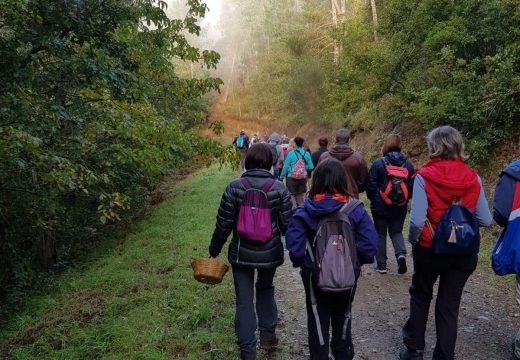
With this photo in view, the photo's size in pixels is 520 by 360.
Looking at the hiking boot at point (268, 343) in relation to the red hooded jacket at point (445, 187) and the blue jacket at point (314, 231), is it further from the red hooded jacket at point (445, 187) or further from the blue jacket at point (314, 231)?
the red hooded jacket at point (445, 187)

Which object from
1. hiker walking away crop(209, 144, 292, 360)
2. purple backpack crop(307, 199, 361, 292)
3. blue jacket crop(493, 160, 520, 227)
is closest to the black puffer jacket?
hiker walking away crop(209, 144, 292, 360)

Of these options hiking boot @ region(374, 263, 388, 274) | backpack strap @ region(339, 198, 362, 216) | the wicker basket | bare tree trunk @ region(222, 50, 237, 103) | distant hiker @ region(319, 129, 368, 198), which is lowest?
hiking boot @ region(374, 263, 388, 274)

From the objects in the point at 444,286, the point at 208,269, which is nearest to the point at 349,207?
the point at 444,286

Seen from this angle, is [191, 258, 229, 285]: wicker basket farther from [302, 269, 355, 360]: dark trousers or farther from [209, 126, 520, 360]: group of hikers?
[302, 269, 355, 360]: dark trousers

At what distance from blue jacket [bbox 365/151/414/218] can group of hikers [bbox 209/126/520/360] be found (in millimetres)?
1988

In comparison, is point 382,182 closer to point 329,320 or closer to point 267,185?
point 267,185

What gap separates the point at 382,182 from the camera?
6004 millimetres

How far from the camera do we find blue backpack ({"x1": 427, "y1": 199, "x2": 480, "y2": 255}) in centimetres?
358

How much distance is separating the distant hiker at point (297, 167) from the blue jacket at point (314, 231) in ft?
17.3

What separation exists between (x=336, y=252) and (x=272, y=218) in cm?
92

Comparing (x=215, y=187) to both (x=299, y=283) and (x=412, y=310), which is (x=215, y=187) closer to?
(x=299, y=283)

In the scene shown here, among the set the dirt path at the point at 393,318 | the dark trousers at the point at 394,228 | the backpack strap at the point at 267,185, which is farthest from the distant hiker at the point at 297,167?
the backpack strap at the point at 267,185

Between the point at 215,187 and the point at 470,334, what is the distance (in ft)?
40.8

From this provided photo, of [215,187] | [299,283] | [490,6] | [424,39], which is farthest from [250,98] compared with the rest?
[299,283]
